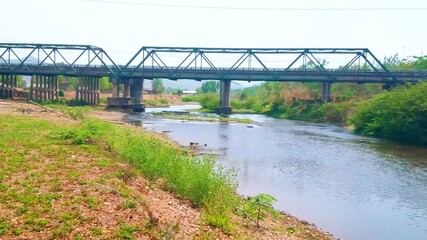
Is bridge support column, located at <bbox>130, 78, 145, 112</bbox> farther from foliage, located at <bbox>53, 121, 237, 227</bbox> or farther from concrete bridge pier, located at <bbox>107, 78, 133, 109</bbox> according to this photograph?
foliage, located at <bbox>53, 121, 237, 227</bbox>

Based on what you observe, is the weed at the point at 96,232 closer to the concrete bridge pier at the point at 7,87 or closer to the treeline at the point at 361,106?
the treeline at the point at 361,106

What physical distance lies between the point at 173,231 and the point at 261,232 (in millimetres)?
3349

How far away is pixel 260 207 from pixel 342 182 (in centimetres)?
894

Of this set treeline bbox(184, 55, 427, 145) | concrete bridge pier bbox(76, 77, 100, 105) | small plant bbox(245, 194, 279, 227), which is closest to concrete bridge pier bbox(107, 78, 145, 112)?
concrete bridge pier bbox(76, 77, 100, 105)

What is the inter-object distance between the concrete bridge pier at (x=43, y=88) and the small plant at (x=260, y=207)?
76057 millimetres

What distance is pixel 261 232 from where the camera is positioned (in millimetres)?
12117

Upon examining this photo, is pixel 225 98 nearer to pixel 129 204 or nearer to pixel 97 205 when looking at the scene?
pixel 129 204

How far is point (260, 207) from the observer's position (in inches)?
550

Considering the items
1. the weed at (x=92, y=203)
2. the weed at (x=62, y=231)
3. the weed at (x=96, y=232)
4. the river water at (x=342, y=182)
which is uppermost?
the weed at (x=92, y=203)

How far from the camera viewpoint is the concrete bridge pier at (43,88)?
Result: 83.2 meters

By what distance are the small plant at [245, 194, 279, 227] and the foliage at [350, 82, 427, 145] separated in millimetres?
30071

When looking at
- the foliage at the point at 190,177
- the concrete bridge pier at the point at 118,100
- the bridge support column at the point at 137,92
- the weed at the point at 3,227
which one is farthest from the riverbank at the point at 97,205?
the bridge support column at the point at 137,92

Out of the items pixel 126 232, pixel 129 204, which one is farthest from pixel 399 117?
pixel 126 232

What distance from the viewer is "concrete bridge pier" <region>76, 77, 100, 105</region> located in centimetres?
8425
